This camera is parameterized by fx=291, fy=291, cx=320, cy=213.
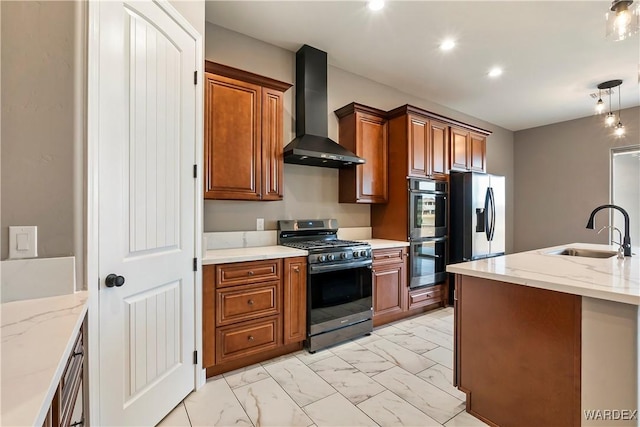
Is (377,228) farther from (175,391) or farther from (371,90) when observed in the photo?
(175,391)

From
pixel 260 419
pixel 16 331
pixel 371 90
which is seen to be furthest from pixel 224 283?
pixel 371 90

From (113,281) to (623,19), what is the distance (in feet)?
10.5

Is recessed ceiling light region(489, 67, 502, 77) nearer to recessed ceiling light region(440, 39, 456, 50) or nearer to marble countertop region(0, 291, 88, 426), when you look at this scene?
recessed ceiling light region(440, 39, 456, 50)

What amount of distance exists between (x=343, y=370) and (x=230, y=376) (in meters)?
0.88

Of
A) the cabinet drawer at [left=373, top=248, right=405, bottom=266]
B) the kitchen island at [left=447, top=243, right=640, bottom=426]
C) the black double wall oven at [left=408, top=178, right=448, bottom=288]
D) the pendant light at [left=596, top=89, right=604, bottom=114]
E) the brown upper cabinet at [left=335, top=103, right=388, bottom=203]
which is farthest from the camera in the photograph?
the pendant light at [left=596, top=89, right=604, bottom=114]

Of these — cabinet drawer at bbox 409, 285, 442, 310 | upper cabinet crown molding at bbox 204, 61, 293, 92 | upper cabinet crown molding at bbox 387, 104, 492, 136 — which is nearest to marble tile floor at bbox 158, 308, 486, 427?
cabinet drawer at bbox 409, 285, 442, 310

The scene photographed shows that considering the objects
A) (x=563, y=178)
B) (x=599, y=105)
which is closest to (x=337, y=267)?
(x=599, y=105)

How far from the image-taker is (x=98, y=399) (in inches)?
54.6

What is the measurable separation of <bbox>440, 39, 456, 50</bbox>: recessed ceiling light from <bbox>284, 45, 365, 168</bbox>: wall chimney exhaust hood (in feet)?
4.04

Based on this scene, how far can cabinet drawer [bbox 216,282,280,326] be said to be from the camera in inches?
86.2

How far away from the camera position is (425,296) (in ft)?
11.8

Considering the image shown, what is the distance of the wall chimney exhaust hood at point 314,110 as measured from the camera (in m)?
2.98

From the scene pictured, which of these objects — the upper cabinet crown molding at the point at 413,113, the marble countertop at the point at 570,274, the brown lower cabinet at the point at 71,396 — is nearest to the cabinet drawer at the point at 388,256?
the marble countertop at the point at 570,274

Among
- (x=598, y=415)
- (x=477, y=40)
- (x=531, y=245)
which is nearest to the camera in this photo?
(x=598, y=415)
